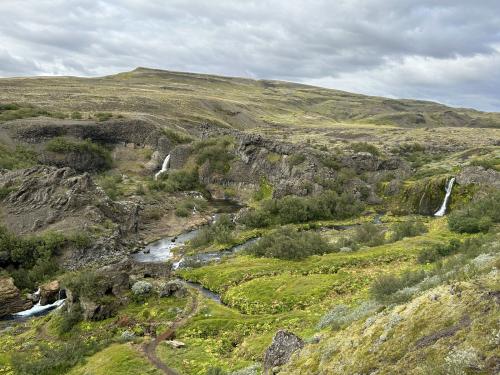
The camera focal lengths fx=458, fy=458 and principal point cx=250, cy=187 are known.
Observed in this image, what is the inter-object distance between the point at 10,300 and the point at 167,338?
18937 millimetres

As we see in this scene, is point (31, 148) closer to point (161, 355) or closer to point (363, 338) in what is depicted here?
point (161, 355)

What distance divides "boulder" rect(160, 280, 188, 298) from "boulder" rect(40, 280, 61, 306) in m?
12.2

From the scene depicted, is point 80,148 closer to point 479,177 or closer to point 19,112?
point 19,112

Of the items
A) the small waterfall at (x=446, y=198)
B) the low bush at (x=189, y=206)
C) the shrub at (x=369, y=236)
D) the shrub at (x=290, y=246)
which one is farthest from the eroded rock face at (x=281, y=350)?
the small waterfall at (x=446, y=198)

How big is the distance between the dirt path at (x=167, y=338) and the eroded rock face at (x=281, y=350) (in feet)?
26.5

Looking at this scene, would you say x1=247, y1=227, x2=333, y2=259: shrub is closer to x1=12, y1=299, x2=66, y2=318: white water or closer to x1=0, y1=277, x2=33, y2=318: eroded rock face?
x1=12, y1=299, x2=66, y2=318: white water

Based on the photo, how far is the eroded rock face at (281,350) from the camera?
20.2m

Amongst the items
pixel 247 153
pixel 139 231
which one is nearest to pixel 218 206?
pixel 247 153

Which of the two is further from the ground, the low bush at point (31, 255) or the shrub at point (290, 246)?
the shrub at point (290, 246)

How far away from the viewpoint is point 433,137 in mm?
175500

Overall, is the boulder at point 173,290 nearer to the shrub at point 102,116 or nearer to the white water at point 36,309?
the white water at point 36,309

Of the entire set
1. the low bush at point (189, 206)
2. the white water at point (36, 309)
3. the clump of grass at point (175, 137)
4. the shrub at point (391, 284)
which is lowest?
the white water at point (36, 309)

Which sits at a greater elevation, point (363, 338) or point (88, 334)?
point (363, 338)

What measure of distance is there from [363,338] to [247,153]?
83204 mm
